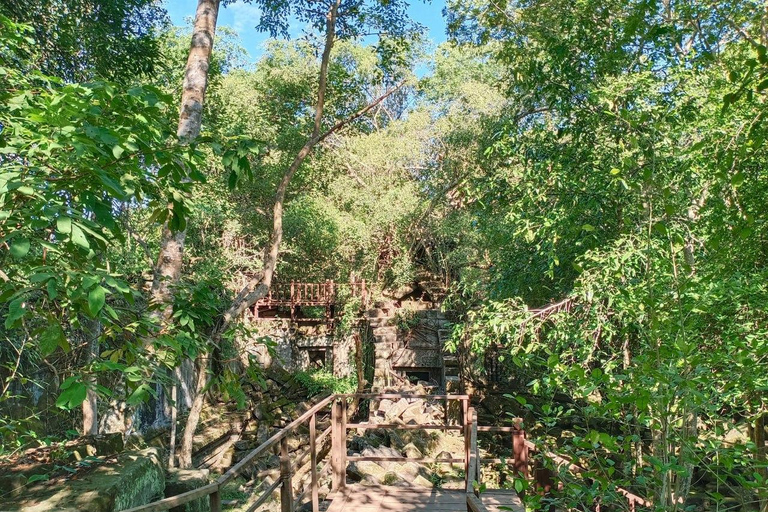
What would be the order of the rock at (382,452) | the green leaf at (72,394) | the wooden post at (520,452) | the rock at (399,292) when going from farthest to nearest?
the rock at (399,292)
the rock at (382,452)
the wooden post at (520,452)
the green leaf at (72,394)

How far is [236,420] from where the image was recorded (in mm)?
13719

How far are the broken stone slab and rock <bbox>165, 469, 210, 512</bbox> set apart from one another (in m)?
0.12

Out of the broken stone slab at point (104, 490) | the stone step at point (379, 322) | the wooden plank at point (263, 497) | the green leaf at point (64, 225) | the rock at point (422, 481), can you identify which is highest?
the green leaf at point (64, 225)

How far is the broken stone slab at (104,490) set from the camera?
2783mm

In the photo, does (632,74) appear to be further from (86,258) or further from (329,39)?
(86,258)

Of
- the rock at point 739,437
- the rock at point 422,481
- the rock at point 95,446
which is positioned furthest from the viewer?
the rock at point 422,481

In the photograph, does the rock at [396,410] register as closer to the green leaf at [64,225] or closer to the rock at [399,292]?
the rock at [399,292]

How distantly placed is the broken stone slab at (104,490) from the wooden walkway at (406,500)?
1.52 metres

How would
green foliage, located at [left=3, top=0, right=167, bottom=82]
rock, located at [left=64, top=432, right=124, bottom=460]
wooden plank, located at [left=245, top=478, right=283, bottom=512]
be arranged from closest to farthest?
1. wooden plank, located at [left=245, top=478, right=283, bottom=512]
2. rock, located at [left=64, top=432, right=124, bottom=460]
3. green foliage, located at [left=3, top=0, right=167, bottom=82]

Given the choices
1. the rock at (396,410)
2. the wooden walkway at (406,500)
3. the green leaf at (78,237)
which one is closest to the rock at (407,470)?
the wooden walkway at (406,500)

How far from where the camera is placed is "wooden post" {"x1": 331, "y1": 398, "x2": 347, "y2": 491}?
4910mm

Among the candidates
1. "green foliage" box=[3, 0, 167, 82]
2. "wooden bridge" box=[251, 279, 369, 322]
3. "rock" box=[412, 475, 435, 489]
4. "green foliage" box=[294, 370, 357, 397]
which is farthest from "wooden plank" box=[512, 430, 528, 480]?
"wooden bridge" box=[251, 279, 369, 322]

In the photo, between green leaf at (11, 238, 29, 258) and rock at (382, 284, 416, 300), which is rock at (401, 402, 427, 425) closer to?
rock at (382, 284, 416, 300)

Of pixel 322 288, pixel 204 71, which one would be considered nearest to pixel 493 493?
pixel 204 71
